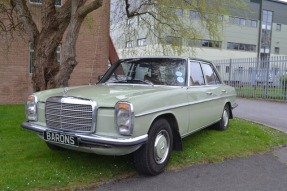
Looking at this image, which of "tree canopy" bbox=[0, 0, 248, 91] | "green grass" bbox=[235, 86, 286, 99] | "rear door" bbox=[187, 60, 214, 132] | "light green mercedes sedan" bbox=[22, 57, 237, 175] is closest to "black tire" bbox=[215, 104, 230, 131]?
"rear door" bbox=[187, 60, 214, 132]

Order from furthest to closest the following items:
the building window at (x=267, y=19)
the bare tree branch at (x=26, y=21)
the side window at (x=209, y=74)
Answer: the building window at (x=267, y=19)
the bare tree branch at (x=26, y=21)
the side window at (x=209, y=74)

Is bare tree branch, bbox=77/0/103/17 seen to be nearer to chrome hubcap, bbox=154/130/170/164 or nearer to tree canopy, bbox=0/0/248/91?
tree canopy, bbox=0/0/248/91

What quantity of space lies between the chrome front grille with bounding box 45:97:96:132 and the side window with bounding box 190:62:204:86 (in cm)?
211

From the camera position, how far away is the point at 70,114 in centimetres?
395

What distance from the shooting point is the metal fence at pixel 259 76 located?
15.5 metres

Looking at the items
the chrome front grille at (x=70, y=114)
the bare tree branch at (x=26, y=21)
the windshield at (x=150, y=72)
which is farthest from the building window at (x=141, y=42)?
the chrome front grille at (x=70, y=114)

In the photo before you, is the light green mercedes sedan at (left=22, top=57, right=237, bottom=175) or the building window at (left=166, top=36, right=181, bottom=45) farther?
the building window at (left=166, top=36, right=181, bottom=45)

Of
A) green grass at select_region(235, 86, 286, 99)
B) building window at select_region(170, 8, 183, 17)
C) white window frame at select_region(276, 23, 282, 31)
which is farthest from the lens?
white window frame at select_region(276, 23, 282, 31)

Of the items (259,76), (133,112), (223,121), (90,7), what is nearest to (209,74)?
(223,121)

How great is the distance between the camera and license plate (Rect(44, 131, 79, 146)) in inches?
149

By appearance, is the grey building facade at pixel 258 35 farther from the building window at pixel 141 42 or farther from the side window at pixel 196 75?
the side window at pixel 196 75

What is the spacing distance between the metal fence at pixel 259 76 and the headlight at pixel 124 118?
13.6m

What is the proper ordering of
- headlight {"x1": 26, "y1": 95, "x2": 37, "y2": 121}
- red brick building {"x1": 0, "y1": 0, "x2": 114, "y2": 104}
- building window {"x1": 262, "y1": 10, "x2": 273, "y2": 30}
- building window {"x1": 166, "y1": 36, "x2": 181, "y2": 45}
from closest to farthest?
headlight {"x1": 26, "y1": 95, "x2": 37, "y2": 121}
building window {"x1": 166, "y1": 36, "x2": 181, "y2": 45}
red brick building {"x1": 0, "y1": 0, "x2": 114, "y2": 104}
building window {"x1": 262, "y1": 10, "x2": 273, "y2": 30}

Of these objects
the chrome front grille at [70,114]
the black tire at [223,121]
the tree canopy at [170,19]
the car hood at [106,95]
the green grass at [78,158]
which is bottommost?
the green grass at [78,158]
